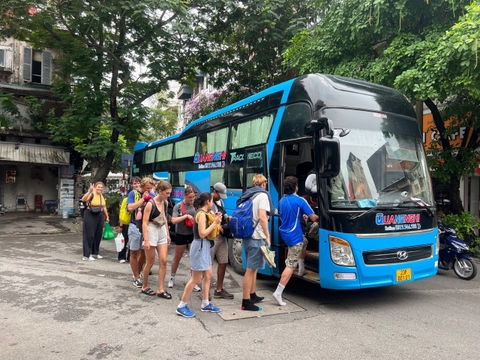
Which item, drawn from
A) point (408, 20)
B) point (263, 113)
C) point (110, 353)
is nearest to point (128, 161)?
point (263, 113)

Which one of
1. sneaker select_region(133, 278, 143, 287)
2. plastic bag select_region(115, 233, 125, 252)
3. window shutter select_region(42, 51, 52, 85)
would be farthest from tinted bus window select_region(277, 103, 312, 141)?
window shutter select_region(42, 51, 52, 85)

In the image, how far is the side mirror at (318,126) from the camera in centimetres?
495

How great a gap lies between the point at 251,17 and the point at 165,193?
10.5 meters

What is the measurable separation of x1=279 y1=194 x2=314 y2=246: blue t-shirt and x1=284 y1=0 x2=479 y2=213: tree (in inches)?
163

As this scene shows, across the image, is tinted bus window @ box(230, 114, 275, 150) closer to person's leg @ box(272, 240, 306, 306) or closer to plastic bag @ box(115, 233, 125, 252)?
person's leg @ box(272, 240, 306, 306)

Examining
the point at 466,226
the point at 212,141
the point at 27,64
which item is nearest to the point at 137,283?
the point at 212,141

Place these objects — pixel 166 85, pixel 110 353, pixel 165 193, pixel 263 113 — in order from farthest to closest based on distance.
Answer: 1. pixel 166 85
2. pixel 263 113
3. pixel 165 193
4. pixel 110 353

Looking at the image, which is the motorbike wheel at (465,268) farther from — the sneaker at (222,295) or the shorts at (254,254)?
the sneaker at (222,295)

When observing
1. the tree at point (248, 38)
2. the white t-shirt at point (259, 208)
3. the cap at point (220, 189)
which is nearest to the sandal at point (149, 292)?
the cap at point (220, 189)

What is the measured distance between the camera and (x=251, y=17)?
45.8 feet

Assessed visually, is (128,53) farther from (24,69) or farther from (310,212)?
(310,212)

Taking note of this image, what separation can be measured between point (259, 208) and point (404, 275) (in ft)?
7.35

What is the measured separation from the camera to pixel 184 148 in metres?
10.4

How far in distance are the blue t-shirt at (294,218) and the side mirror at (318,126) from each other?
95cm
